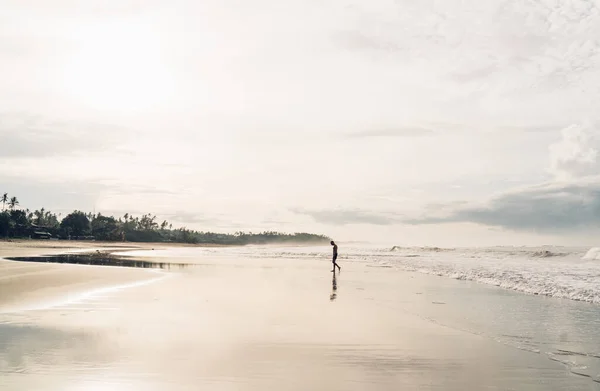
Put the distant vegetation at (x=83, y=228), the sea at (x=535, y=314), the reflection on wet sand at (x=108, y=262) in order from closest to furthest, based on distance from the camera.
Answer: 1. the sea at (x=535, y=314)
2. the reflection on wet sand at (x=108, y=262)
3. the distant vegetation at (x=83, y=228)

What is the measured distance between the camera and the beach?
748 centimetres

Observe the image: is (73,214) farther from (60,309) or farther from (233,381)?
(233,381)

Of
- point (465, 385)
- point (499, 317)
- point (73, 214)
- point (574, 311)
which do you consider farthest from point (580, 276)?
point (73, 214)

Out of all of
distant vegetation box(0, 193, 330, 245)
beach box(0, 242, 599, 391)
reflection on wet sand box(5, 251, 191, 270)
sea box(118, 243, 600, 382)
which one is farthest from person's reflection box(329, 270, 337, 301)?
distant vegetation box(0, 193, 330, 245)

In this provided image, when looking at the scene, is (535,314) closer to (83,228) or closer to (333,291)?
(333,291)

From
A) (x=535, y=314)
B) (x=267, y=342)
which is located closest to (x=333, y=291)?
(x=535, y=314)

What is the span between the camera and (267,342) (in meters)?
10.2

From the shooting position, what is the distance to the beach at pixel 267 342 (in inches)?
295

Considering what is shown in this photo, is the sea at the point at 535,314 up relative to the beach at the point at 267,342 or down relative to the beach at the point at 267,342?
up

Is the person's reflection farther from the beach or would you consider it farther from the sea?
the sea

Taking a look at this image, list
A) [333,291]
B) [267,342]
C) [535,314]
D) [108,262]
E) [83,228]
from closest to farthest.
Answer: [267,342]
[535,314]
[333,291]
[108,262]
[83,228]

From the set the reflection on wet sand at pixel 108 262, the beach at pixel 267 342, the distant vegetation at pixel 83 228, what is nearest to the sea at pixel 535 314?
the beach at pixel 267 342

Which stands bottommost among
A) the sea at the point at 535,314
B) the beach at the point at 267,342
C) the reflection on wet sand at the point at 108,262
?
the reflection on wet sand at the point at 108,262

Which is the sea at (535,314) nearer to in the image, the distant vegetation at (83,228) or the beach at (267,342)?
the beach at (267,342)
